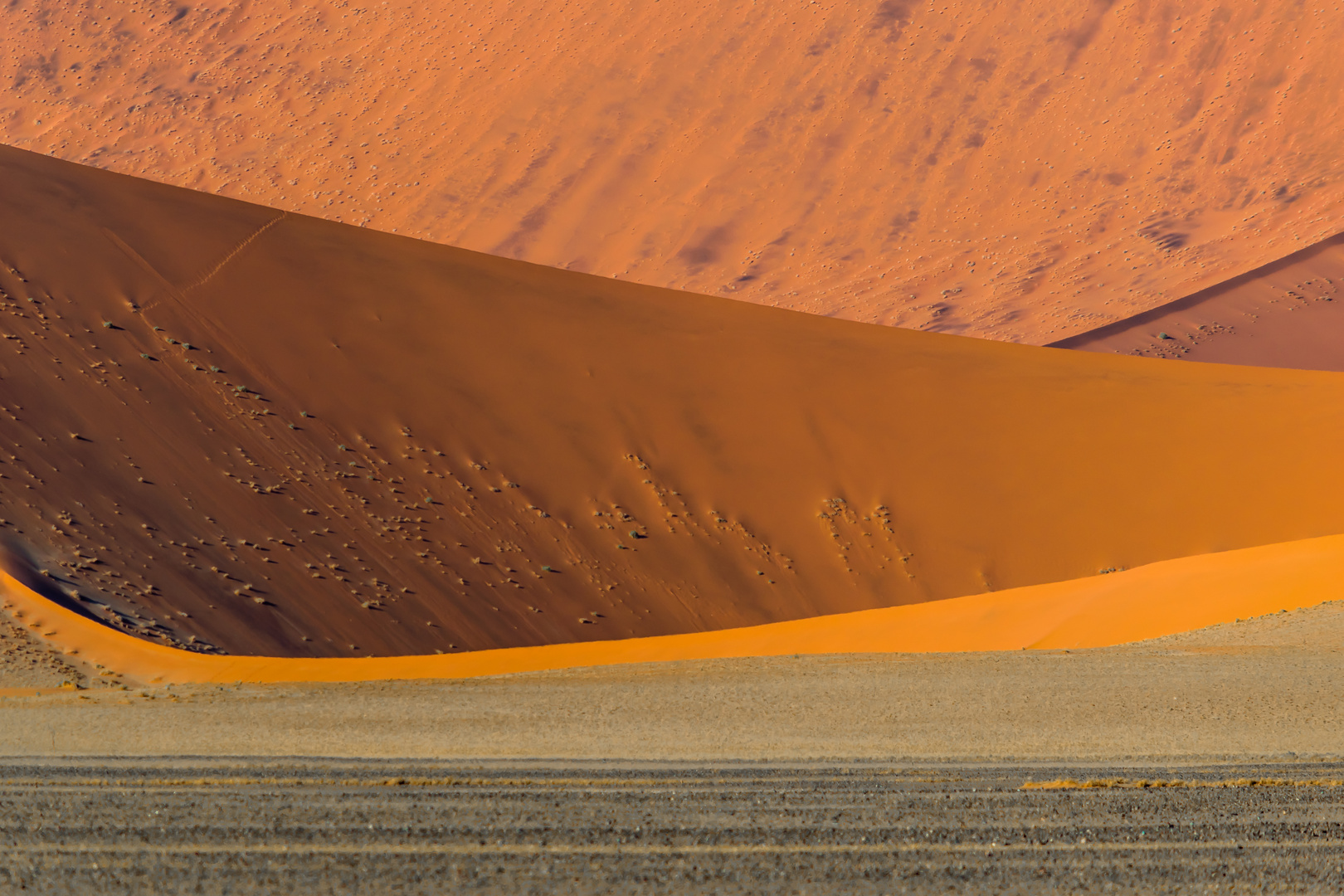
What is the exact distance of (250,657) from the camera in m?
11.8

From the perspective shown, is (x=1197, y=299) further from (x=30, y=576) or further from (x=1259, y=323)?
(x=30, y=576)

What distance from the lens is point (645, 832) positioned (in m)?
4.85

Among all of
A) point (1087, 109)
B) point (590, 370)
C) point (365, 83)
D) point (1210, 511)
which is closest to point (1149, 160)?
point (1087, 109)

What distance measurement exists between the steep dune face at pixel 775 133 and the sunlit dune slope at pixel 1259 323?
1.81ft

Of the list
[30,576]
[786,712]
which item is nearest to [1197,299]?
[786,712]

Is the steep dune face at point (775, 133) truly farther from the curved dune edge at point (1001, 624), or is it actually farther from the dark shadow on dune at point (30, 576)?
the dark shadow on dune at point (30, 576)

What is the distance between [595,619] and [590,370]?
641 cm

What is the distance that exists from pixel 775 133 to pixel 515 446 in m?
25.6

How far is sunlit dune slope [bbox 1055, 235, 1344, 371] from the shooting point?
30.9 metres

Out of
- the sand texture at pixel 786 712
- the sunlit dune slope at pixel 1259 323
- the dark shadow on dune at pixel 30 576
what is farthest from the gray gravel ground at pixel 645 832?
the sunlit dune slope at pixel 1259 323

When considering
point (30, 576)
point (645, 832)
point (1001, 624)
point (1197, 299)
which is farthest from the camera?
point (1197, 299)

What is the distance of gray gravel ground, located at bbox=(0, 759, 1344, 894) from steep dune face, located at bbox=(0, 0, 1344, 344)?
92.7 feet

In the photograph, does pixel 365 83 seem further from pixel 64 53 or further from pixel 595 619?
pixel 595 619

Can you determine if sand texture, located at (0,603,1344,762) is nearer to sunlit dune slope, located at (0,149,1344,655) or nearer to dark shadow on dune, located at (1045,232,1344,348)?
sunlit dune slope, located at (0,149,1344,655)
